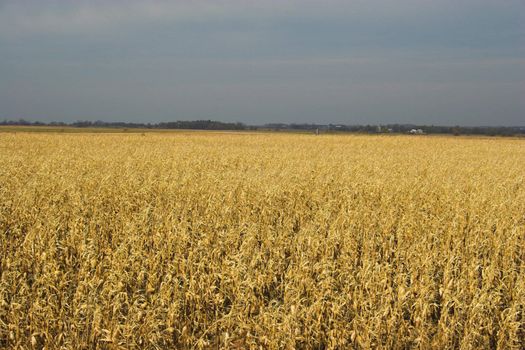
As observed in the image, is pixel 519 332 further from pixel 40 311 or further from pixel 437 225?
pixel 40 311

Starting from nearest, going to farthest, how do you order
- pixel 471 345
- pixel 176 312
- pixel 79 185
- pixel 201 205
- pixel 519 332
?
1. pixel 471 345
2. pixel 176 312
3. pixel 519 332
4. pixel 201 205
5. pixel 79 185

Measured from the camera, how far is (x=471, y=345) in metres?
3.78

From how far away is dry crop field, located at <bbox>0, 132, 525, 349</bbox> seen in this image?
3.86 m

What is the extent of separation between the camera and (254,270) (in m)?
4.97

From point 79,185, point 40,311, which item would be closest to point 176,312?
point 40,311

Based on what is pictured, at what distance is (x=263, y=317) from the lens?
3.90 m

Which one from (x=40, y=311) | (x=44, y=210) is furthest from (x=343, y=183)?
(x=40, y=311)

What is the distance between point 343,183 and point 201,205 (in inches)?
176

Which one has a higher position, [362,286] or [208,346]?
[362,286]

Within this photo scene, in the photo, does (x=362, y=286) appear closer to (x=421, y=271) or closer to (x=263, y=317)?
(x=421, y=271)

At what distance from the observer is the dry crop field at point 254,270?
12.7ft

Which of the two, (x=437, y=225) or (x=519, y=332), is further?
(x=437, y=225)

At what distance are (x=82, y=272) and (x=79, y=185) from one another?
6061 mm

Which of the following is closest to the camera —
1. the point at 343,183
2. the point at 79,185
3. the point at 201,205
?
the point at 201,205
